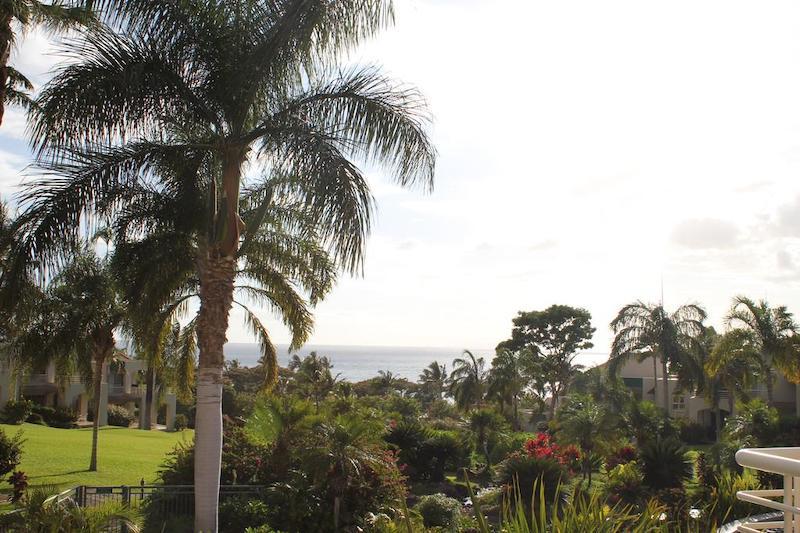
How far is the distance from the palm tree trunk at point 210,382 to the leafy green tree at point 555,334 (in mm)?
55768

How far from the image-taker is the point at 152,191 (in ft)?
40.6

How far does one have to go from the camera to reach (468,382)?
46.5 metres

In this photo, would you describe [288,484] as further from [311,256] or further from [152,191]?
[152,191]

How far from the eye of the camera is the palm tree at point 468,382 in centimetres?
4647

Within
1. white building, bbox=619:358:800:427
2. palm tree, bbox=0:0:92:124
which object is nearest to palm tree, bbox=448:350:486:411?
white building, bbox=619:358:800:427

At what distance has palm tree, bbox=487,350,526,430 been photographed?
45688 mm

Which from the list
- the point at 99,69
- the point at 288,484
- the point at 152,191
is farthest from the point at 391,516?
the point at 99,69

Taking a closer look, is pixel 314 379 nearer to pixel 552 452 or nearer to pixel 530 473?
pixel 552 452

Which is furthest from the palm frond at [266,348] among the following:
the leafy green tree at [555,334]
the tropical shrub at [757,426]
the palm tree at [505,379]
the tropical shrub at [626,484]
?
the leafy green tree at [555,334]

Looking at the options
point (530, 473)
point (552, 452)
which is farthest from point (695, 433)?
point (530, 473)

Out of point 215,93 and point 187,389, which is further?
point 187,389

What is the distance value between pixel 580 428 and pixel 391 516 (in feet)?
52.6

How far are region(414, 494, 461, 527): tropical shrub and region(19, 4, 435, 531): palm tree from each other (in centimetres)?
777

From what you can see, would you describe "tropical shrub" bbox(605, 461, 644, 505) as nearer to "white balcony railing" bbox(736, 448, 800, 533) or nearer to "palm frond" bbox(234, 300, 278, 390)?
"palm frond" bbox(234, 300, 278, 390)
